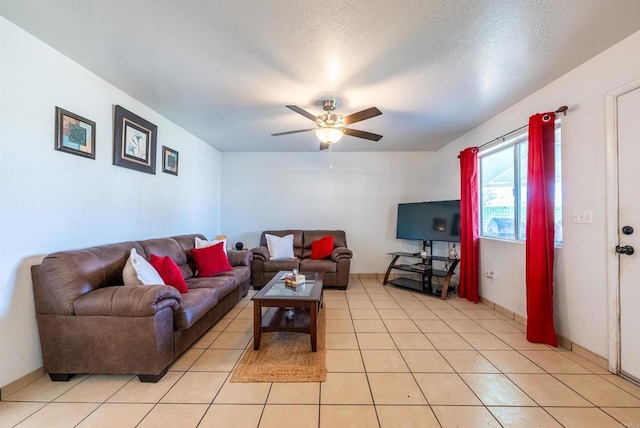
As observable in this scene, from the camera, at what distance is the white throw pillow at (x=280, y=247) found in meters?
4.48

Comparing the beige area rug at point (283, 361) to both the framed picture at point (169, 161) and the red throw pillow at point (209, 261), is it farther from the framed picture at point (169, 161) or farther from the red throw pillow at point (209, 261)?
the framed picture at point (169, 161)

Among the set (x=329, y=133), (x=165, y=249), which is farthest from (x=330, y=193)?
(x=165, y=249)

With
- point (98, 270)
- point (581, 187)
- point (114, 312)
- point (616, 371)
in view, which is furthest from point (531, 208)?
point (98, 270)

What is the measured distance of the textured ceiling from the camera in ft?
5.26

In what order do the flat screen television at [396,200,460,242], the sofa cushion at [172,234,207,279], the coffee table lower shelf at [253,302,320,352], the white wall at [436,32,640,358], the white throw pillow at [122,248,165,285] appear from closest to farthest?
the white wall at [436,32,640,358] < the white throw pillow at [122,248,165,285] < the coffee table lower shelf at [253,302,320,352] < the sofa cushion at [172,234,207,279] < the flat screen television at [396,200,460,242]

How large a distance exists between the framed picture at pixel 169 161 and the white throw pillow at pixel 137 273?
→ 157cm

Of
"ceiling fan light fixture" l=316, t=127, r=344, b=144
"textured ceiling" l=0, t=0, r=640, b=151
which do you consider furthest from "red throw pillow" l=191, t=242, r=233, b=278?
"ceiling fan light fixture" l=316, t=127, r=344, b=144

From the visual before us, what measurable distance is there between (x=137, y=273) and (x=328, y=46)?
7.46ft

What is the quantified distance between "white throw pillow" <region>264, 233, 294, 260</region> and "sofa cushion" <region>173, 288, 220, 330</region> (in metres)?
1.84

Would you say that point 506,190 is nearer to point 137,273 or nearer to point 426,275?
point 426,275

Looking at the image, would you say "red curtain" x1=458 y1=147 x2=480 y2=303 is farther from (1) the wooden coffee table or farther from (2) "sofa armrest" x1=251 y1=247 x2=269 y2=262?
(2) "sofa armrest" x1=251 y1=247 x2=269 y2=262

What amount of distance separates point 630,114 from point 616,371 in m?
1.86

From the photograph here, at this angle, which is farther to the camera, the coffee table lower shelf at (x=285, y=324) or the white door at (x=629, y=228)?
the coffee table lower shelf at (x=285, y=324)

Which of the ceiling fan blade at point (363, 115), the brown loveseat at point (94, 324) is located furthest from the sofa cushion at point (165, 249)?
the ceiling fan blade at point (363, 115)
